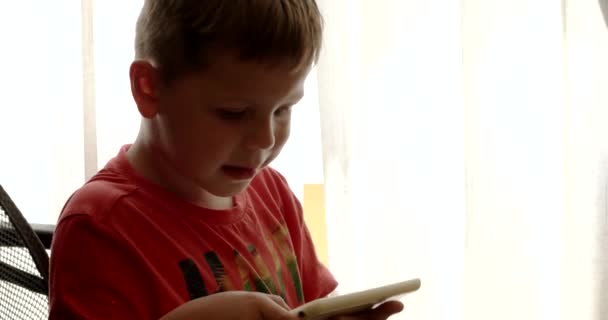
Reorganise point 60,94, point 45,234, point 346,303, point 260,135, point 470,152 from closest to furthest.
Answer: point 346,303, point 260,135, point 45,234, point 470,152, point 60,94

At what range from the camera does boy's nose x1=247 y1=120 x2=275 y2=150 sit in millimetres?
879

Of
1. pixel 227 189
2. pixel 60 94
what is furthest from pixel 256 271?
pixel 60 94

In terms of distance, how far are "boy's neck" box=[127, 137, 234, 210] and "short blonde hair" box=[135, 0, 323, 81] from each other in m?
0.10

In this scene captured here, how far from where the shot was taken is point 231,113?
0.88 metres

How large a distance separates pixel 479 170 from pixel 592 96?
0.20m

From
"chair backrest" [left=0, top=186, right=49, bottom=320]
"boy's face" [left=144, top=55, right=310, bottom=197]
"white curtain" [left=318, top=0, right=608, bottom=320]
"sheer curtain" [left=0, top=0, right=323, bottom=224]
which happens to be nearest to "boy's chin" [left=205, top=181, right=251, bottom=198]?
"boy's face" [left=144, top=55, right=310, bottom=197]

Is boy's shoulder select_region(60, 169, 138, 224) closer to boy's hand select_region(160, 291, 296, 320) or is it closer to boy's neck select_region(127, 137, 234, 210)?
boy's neck select_region(127, 137, 234, 210)

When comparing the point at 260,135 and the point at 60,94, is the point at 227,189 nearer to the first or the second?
the point at 260,135

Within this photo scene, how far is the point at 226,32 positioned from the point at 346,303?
28 centimetres

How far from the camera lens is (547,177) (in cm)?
132

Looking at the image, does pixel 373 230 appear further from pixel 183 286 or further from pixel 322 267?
pixel 183 286

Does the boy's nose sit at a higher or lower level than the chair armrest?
higher

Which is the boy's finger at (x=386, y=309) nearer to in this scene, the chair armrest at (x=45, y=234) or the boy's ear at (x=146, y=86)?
the boy's ear at (x=146, y=86)

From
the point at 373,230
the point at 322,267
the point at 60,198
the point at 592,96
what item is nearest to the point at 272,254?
the point at 322,267
